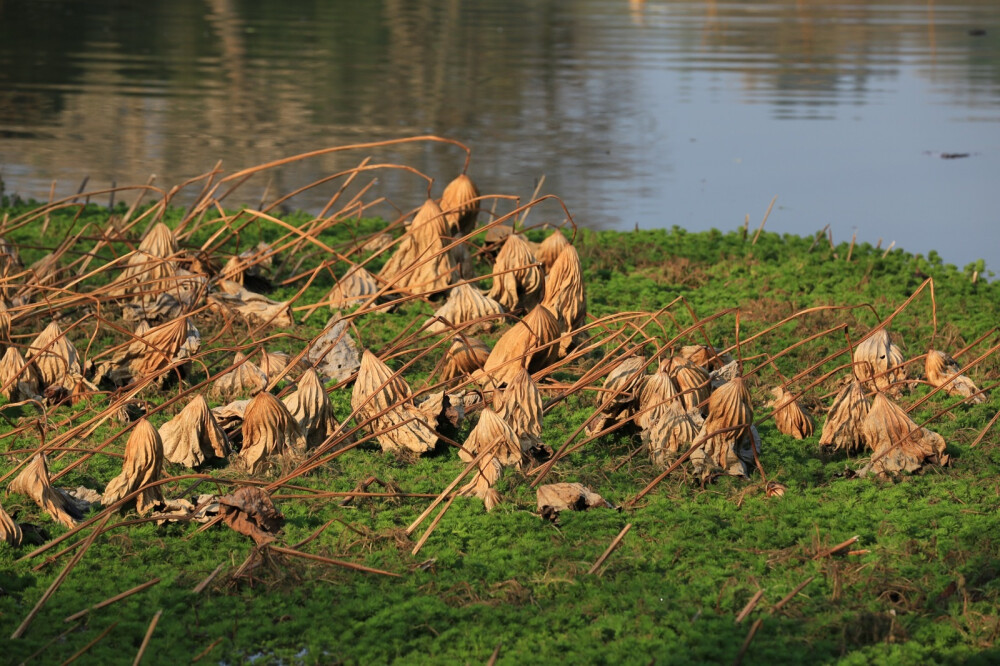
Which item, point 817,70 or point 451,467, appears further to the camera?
point 817,70

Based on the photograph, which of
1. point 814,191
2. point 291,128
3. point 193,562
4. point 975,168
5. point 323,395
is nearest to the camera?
point 193,562

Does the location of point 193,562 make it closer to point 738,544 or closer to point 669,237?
point 738,544

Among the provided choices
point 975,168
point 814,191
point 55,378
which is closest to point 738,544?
point 55,378

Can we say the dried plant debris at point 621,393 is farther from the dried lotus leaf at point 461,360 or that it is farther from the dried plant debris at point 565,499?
the dried lotus leaf at point 461,360

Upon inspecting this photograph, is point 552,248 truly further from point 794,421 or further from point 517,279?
point 794,421

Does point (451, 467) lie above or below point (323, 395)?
below

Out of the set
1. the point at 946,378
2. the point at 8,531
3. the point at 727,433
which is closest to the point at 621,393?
the point at 727,433

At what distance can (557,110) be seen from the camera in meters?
12.8

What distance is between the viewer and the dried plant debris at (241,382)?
427cm

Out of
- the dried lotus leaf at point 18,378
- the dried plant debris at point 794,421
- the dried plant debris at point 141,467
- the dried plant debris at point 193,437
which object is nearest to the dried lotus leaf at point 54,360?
the dried lotus leaf at point 18,378

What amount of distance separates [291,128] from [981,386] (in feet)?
26.7

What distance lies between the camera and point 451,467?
3801 mm

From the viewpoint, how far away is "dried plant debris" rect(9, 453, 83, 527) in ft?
10.5

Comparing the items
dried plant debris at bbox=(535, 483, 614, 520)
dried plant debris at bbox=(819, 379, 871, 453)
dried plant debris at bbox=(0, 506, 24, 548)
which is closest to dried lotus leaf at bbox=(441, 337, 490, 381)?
dried plant debris at bbox=(535, 483, 614, 520)
